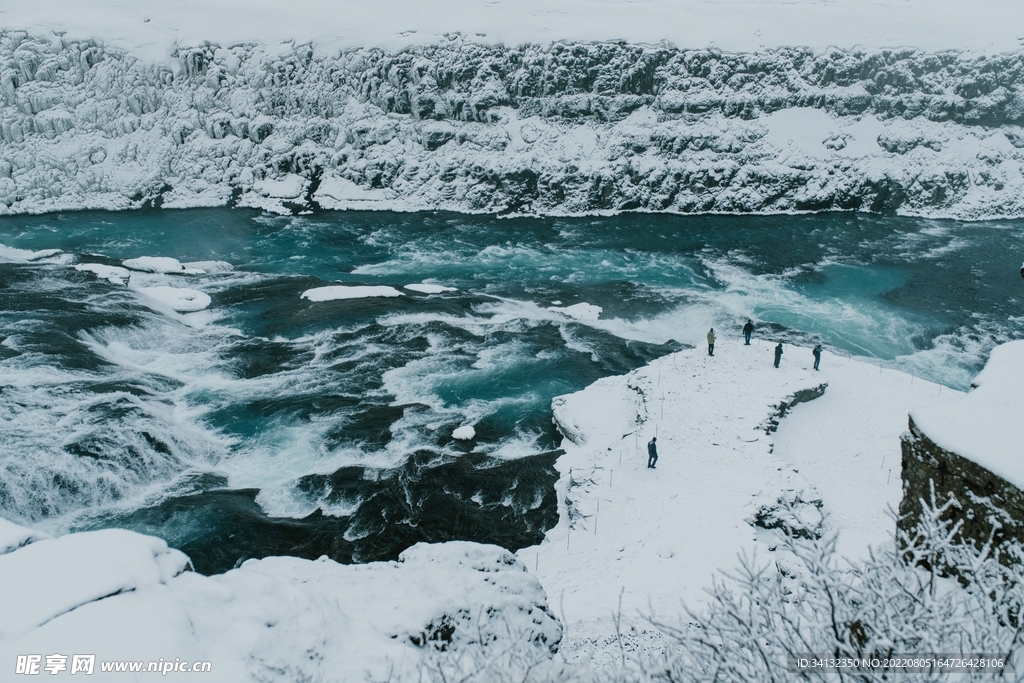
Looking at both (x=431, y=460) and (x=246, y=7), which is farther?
(x=246, y=7)

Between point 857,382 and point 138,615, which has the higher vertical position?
point 138,615

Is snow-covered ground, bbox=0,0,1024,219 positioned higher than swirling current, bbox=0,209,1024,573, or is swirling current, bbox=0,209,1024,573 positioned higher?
snow-covered ground, bbox=0,0,1024,219

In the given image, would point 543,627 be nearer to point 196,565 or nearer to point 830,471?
point 196,565

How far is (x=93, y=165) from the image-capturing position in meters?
54.1

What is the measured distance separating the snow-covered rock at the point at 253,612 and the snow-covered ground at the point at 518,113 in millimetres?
43485

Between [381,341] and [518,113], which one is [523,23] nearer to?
[518,113]

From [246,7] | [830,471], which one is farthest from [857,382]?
[246,7]

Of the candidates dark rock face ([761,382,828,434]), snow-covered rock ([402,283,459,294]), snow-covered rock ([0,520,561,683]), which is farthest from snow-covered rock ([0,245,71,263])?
dark rock face ([761,382,828,434])

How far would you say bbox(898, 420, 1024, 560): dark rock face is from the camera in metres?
8.33

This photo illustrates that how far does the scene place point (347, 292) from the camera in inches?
1239

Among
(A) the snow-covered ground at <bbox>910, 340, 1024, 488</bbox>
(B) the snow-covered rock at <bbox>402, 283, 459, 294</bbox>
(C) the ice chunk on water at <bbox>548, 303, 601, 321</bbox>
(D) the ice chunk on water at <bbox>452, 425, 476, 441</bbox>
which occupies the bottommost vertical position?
(D) the ice chunk on water at <bbox>452, 425, 476, 441</bbox>

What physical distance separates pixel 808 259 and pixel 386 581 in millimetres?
37123

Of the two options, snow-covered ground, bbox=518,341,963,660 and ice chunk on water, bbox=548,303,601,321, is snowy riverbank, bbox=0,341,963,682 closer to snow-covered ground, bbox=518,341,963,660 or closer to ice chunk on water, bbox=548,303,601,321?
snow-covered ground, bbox=518,341,963,660

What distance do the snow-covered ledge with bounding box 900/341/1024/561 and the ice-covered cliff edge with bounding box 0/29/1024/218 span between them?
43.0 meters
